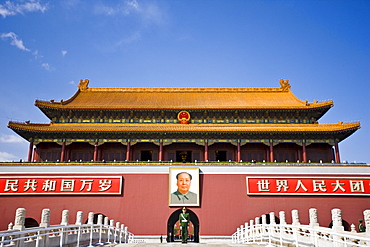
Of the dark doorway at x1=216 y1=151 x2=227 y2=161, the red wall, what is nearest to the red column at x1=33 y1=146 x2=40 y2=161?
the red wall

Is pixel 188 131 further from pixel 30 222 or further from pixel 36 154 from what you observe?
pixel 30 222

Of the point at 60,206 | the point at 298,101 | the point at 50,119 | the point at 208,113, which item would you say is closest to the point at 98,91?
the point at 50,119

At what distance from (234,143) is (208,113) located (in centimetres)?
360

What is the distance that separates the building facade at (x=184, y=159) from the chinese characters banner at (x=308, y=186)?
0.21 feet

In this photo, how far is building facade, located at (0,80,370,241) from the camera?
21.6 metres

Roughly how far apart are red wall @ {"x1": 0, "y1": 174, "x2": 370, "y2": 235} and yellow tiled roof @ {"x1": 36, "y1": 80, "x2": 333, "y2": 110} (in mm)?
7564

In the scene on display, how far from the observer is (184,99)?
30.4 metres

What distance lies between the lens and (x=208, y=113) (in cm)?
2745

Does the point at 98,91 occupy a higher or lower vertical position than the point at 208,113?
higher

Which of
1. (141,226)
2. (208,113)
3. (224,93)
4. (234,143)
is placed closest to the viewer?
(141,226)

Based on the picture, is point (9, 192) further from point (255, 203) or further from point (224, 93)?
point (224, 93)

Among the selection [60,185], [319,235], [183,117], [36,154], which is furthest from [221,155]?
[319,235]

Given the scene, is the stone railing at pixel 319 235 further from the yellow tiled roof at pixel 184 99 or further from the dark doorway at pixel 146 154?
the yellow tiled roof at pixel 184 99

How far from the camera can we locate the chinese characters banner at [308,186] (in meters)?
21.7
